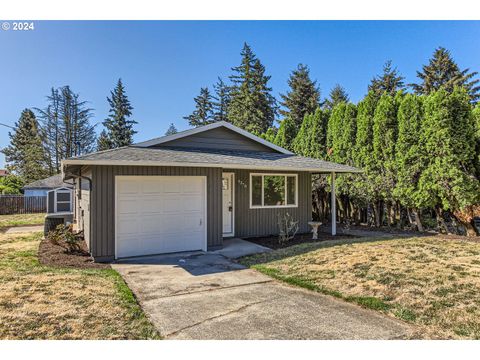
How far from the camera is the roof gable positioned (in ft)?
31.0

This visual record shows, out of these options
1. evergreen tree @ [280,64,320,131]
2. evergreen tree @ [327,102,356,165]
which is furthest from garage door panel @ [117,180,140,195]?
evergreen tree @ [280,64,320,131]

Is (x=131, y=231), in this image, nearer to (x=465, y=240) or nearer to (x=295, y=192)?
(x=295, y=192)

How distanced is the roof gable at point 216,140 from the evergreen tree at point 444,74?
2709cm

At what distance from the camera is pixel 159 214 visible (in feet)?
25.4

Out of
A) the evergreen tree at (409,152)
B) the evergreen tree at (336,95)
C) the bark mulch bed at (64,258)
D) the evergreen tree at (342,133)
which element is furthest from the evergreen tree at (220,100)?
the bark mulch bed at (64,258)

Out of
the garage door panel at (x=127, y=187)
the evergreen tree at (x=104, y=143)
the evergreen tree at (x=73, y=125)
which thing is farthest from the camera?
the evergreen tree at (x=104, y=143)

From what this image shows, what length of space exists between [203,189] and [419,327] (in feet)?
18.5

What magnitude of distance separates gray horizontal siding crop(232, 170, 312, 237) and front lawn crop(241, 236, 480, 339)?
2.35 metres

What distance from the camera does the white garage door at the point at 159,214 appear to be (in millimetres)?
7340

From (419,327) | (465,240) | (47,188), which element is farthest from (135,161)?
(47,188)

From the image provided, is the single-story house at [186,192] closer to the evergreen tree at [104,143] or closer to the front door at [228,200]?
the front door at [228,200]

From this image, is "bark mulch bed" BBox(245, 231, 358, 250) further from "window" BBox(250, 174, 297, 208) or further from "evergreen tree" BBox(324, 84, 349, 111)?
"evergreen tree" BBox(324, 84, 349, 111)

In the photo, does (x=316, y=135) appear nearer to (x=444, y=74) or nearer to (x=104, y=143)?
(x=444, y=74)
